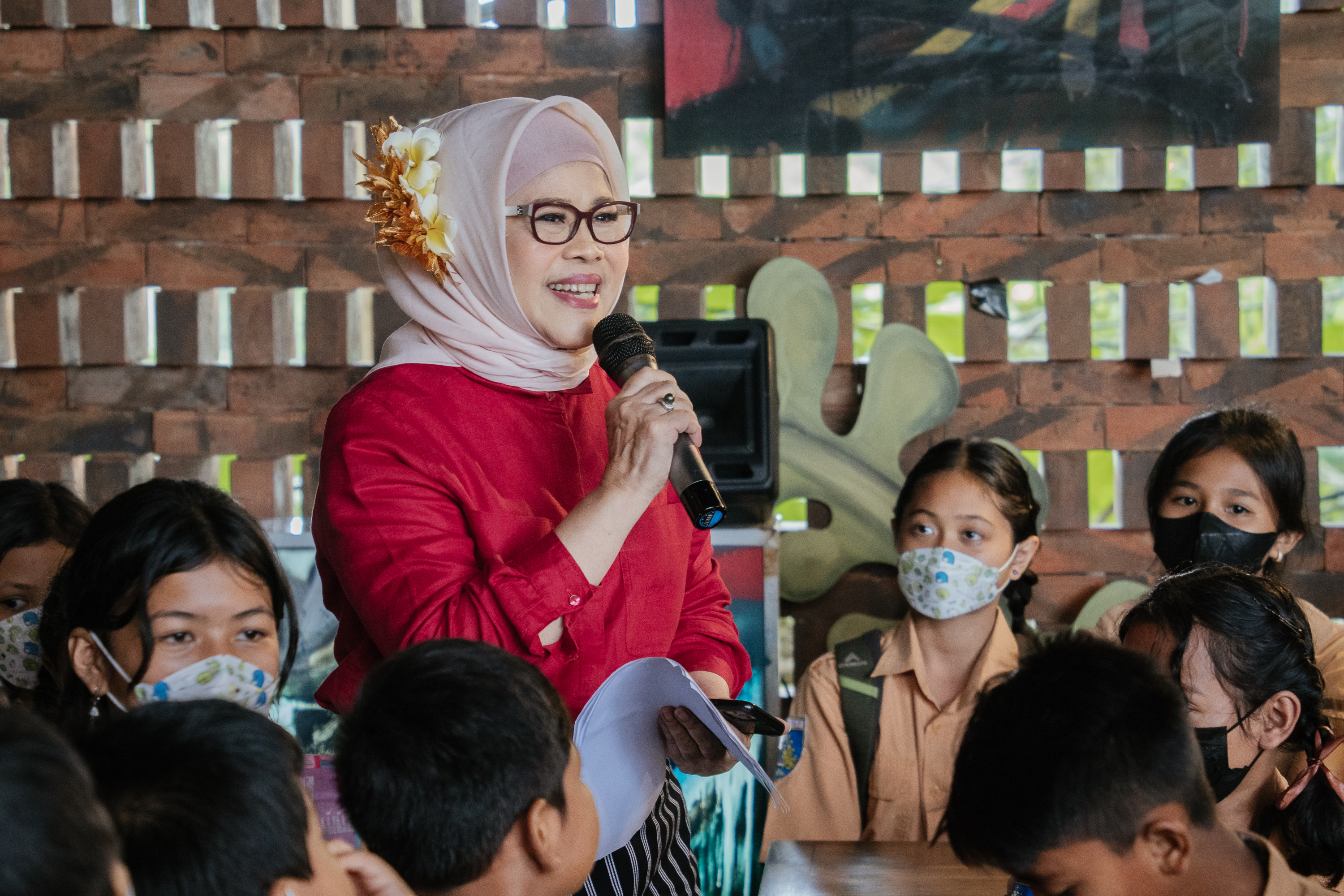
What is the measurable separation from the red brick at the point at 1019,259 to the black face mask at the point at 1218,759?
1842mm

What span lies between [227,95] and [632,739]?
8.83 ft

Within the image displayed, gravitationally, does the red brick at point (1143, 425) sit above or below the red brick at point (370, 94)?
below

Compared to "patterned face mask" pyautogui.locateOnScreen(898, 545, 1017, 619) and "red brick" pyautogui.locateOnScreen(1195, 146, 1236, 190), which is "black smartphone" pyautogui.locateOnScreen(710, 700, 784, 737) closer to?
"patterned face mask" pyautogui.locateOnScreen(898, 545, 1017, 619)

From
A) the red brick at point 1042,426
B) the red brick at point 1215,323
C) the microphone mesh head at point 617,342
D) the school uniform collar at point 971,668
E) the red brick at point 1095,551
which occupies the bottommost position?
the school uniform collar at point 971,668

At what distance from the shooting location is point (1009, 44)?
10.4 ft

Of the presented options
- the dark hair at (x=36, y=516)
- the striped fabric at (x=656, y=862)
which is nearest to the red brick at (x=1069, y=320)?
the striped fabric at (x=656, y=862)

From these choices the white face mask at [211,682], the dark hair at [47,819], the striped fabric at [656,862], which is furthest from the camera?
the white face mask at [211,682]

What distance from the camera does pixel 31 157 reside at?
3.27 meters

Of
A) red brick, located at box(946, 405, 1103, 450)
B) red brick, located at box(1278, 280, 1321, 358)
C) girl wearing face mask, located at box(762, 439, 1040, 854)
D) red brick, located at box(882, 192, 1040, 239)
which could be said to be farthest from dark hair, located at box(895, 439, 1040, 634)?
red brick, located at box(1278, 280, 1321, 358)

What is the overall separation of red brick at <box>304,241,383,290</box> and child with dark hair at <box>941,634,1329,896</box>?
8.36ft

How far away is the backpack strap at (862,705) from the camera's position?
239 centimetres

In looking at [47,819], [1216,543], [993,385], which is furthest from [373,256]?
[47,819]

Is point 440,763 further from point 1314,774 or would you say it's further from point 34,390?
point 34,390

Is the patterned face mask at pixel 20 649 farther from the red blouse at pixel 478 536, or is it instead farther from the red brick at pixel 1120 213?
the red brick at pixel 1120 213
